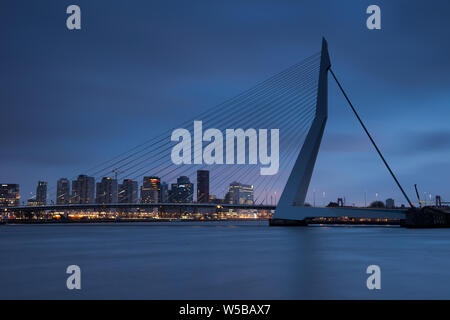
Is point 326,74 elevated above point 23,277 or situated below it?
above

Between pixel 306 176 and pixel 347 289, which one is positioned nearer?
pixel 347 289

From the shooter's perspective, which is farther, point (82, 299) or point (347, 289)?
point (347, 289)

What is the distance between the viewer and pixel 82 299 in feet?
27.3

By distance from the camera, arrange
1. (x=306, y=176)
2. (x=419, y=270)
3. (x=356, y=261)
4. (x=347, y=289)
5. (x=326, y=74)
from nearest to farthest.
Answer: (x=347, y=289), (x=419, y=270), (x=356, y=261), (x=306, y=176), (x=326, y=74)

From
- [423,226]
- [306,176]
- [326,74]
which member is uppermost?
[326,74]

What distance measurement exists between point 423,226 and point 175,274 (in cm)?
5218

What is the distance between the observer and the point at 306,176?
43.8m
